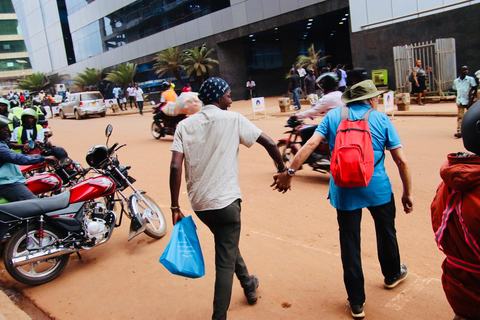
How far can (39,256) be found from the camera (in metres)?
4.21

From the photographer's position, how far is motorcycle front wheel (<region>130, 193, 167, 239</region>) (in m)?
4.97

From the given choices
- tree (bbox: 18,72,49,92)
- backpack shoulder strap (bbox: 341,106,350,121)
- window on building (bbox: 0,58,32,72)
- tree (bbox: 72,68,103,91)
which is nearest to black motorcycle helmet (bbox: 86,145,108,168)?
backpack shoulder strap (bbox: 341,106,350,121)

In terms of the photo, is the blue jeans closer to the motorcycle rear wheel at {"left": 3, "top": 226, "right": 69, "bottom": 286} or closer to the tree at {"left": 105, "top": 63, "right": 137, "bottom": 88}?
the motorcycle rear wheel at {"left": 3, "top": 226, "right": 69, "bottom": 286}

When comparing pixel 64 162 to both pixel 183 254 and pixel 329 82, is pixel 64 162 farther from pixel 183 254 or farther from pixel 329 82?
pixel 183 254

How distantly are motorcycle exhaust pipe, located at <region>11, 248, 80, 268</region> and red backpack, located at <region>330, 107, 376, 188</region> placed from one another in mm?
3104

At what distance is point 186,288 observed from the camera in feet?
12.8

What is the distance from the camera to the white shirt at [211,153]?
2.92m

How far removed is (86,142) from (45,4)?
4504 centimetres

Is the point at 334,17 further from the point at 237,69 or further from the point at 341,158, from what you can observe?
the point at 341,158

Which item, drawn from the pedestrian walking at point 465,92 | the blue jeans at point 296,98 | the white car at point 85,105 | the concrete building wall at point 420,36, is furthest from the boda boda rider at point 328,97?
the white car at point 85,105

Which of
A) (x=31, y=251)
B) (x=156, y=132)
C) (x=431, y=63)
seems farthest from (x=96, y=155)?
(x=431, y=63)

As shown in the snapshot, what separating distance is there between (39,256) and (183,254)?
215 centimetres

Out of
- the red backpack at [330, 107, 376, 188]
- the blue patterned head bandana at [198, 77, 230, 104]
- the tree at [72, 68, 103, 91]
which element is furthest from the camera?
the tree at [72, 68, 103, 91]

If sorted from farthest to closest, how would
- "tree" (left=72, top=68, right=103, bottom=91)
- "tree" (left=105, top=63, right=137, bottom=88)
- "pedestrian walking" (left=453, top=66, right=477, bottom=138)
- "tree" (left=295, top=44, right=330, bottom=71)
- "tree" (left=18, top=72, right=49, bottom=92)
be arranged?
"tree" (left=18, top=72, right=49, bottom=92)
"tree" (left=72, top=68, right=103, bottom=91)
"tree" (left=105, top=63, right=137, bottom=88)
"tree" (left=295, top=44, right=330, bottom=71)
"pedestrian walking" (left=453, top=66, right=477, bottom=138)
